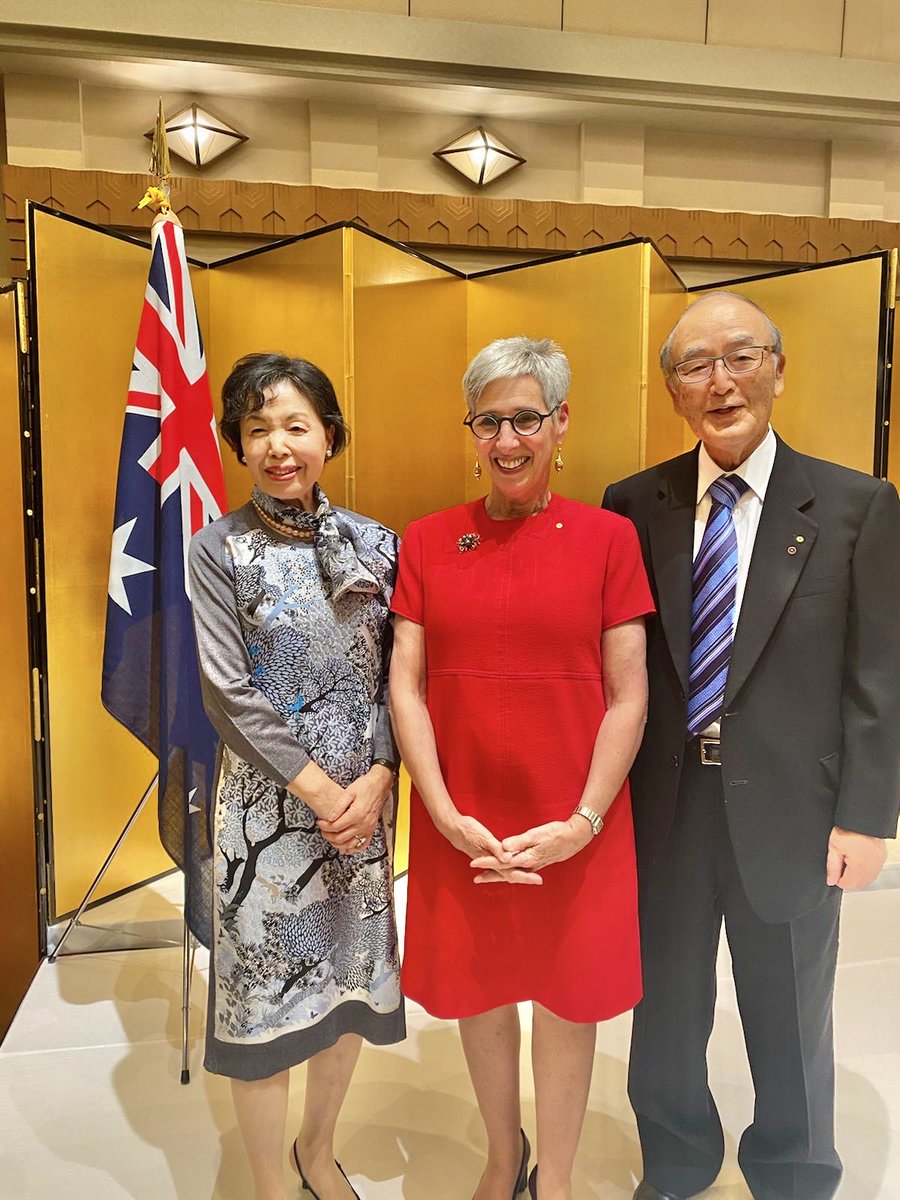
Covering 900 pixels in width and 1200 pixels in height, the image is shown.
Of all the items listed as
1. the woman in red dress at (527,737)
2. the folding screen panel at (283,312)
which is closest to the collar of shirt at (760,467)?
the woman in red dress at (527,737)

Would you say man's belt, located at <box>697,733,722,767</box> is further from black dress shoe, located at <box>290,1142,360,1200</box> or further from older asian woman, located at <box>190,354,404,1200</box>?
black dress shoe, located at <box>290,1142,360,1200</box>

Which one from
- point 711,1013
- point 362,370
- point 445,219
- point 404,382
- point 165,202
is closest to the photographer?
point 711,1013

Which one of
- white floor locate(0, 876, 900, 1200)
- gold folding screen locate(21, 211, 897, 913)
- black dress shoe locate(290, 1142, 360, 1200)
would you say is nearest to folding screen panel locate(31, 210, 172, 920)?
gold folding screen locate(21, 211, 897, 913)

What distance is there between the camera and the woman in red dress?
1479 mm

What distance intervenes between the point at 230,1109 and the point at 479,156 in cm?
373

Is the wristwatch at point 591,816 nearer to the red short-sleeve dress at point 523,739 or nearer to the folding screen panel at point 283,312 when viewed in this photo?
the red short-sleeve dress at point 523,739

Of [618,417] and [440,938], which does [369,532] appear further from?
[618,417]

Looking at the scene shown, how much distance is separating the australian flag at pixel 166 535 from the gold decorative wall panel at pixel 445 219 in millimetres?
1364

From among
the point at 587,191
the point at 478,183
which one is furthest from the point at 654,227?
the point at 478,183

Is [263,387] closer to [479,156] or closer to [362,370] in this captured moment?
[362,370]

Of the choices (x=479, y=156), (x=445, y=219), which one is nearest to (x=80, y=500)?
(x=445, y=219)

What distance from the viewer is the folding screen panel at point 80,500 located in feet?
8.85

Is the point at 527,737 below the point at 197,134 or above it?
below

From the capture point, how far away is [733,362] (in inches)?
59.2
